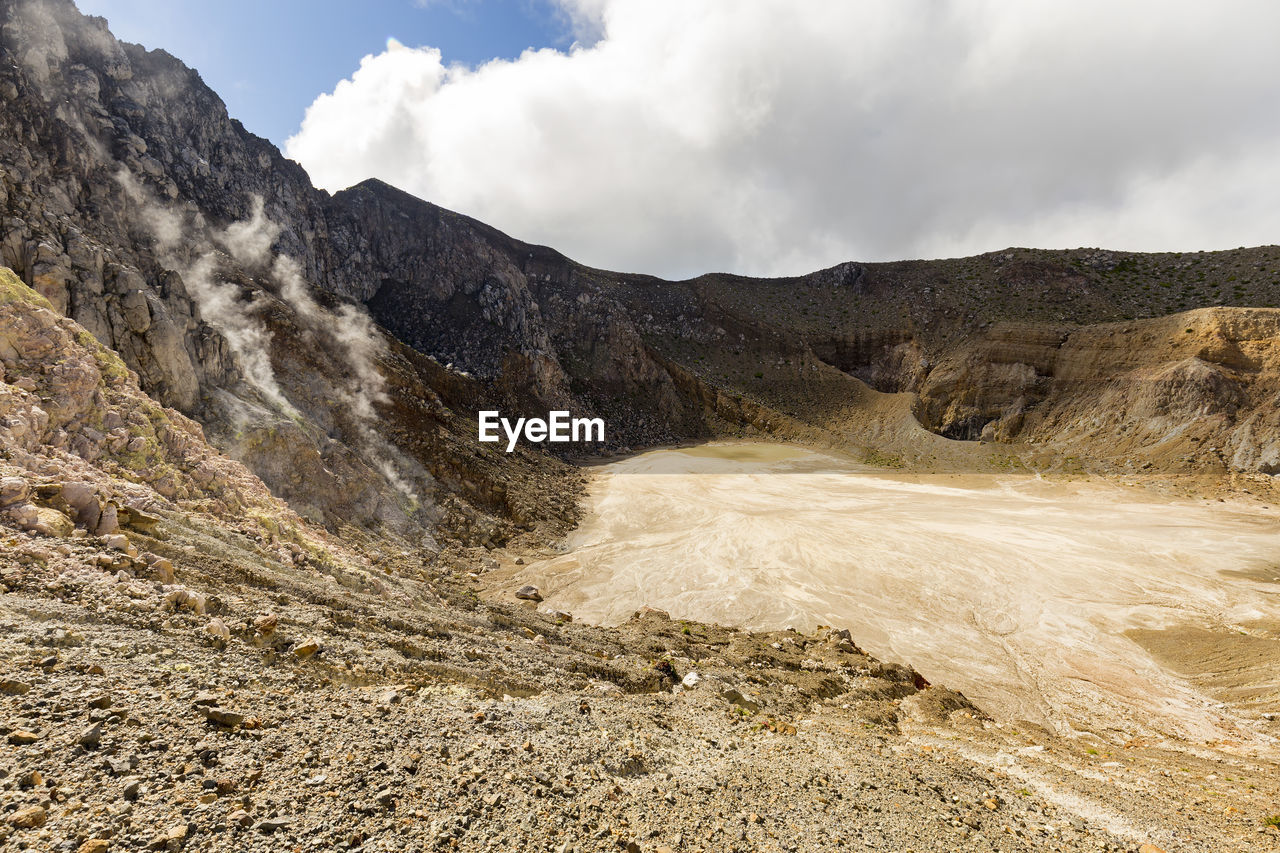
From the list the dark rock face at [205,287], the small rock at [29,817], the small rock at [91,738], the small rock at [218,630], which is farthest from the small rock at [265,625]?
the dark rock face at [205,287]

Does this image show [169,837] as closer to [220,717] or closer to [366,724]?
[220,717]

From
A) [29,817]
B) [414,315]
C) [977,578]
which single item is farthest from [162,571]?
[414,315]

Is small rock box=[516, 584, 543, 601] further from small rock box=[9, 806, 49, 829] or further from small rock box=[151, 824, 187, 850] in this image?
small rock box=[9, 806, 49, 829]

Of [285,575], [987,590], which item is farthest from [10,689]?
[987,590]

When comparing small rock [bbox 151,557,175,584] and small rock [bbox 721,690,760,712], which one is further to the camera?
small rock [bbox 721,690,760,712]

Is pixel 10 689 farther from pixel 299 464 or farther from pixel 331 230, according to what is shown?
pixel 331 230

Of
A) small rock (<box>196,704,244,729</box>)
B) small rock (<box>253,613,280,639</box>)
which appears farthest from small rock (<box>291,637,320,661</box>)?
small rock (<box>196,704,244,729</box>)
